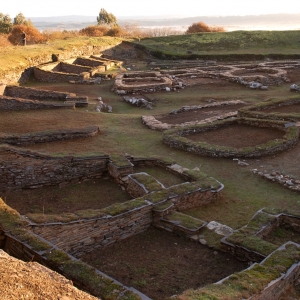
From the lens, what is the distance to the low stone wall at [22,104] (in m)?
18.3

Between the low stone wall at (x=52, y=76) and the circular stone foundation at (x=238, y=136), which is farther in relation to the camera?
the low stone wall at (x=52, y=76)

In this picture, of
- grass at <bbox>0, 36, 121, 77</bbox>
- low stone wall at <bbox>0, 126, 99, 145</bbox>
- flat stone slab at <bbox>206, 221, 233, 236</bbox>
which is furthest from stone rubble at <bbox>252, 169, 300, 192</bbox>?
grass at <bbox>0, 36, 121, 77</bbox>

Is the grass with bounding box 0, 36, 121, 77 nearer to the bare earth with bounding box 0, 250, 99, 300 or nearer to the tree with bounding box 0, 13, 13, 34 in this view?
the tree with bounding box 0, 13, 13, 34

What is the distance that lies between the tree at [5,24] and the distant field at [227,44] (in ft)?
74.7

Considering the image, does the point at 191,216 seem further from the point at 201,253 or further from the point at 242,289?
the point at 242,289

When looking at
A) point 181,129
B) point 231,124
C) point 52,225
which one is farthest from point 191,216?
point 231,124

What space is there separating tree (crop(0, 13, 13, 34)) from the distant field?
897 inches

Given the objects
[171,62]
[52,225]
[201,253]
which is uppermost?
[171,62]

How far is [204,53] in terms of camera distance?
4416 cm

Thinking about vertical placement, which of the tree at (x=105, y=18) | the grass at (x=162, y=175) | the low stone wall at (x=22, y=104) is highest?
the tree at (x=105, y=18)

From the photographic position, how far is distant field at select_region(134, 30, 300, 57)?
44156 mm

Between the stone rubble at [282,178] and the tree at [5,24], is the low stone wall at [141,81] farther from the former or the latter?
the tree at [5,24]

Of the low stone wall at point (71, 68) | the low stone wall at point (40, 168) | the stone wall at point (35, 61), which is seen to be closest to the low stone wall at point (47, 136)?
the low stone wall at point (40, 168)

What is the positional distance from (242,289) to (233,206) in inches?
168
